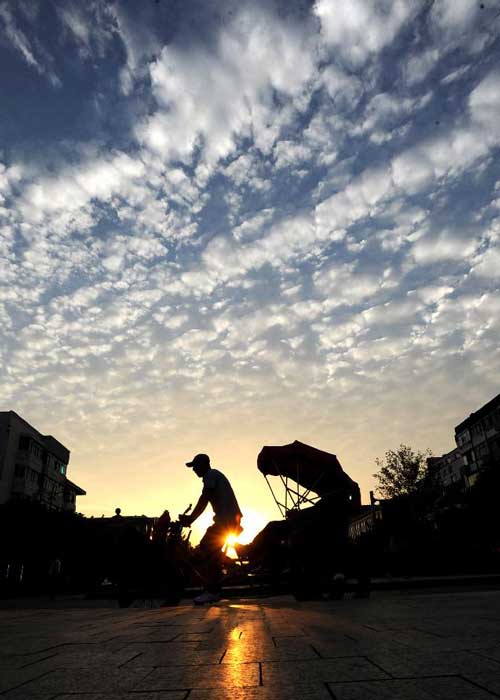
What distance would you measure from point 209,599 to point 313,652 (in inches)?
196

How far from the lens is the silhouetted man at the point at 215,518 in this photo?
683 cm

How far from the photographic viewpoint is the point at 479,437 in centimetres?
6075

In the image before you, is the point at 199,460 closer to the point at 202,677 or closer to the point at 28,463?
the point at 202,677

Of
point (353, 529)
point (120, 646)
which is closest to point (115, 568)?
point (120, 646)

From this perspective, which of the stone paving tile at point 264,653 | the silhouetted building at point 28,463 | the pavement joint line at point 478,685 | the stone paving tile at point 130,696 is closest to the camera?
the pavement joint line at point 478,685

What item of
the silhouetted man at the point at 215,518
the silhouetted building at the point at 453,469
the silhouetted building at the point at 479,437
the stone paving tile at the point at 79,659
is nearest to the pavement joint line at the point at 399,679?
the stone paving tile at the point at 79,659

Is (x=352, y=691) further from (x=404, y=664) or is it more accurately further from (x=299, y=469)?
(x=299, y=469)

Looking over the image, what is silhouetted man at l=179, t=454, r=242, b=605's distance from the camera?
6.83 m

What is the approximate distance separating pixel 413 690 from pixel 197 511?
6.01 m

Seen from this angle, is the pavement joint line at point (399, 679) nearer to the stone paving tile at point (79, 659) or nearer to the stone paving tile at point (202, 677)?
the stone paving tile at point (202, 677)

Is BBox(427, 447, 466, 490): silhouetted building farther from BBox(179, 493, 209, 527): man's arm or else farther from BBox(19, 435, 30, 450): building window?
BBox(179, 493, 209, 527): man's arm

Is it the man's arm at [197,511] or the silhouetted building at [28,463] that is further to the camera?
the silhouetted building at [28,463]

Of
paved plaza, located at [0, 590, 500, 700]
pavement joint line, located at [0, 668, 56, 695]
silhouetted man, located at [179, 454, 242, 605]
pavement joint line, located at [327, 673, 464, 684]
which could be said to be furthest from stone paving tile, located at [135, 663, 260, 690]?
silhouetted man, located at [179, 454, 242, 605]

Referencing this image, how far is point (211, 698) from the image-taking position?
4.81 feet
